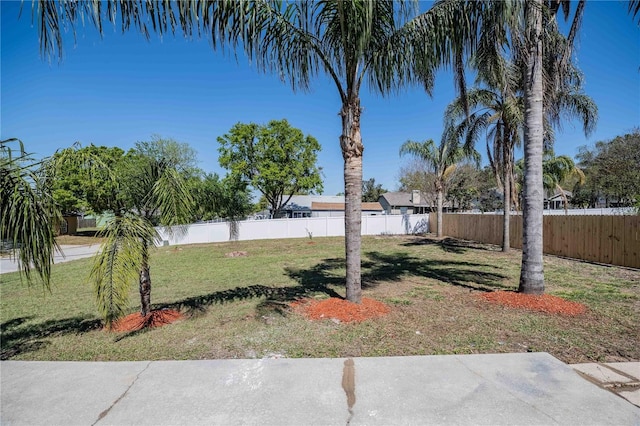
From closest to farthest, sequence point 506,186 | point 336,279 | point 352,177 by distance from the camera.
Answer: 1. point 352,177
2. point 336,279
3. point 506,186

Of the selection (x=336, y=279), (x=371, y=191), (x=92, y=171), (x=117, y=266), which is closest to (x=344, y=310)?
(x=117, y=266)

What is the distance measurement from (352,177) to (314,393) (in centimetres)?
336

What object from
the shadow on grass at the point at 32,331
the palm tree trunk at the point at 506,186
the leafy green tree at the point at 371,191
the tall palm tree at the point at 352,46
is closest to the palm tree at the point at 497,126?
the palm tree trunk at the point at 506,186

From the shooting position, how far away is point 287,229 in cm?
2403

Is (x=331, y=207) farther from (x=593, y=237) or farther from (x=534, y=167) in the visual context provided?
(x=534, y=167)

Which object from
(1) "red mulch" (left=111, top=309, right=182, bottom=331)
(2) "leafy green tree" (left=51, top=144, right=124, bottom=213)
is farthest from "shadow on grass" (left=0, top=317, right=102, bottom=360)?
(2) "leafy green tree" (left=51, top=144, right=124, bottom=213)

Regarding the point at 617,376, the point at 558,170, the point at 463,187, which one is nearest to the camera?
the point at 617,376

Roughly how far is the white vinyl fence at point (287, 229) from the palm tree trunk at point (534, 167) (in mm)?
18835

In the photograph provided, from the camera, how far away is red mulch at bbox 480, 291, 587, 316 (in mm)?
5074

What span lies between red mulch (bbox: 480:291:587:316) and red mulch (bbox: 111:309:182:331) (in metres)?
5.72

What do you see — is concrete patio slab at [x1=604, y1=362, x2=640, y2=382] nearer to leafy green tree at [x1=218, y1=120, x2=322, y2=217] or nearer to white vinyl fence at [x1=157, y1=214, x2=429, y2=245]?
white vinyl fence at [x1=157, y1=214, x2=429, y2=245]

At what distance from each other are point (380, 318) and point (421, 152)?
19957 millimetres

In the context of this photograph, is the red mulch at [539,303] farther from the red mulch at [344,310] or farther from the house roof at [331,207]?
the house roof at [331,207]

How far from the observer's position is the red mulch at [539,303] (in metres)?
5.07
